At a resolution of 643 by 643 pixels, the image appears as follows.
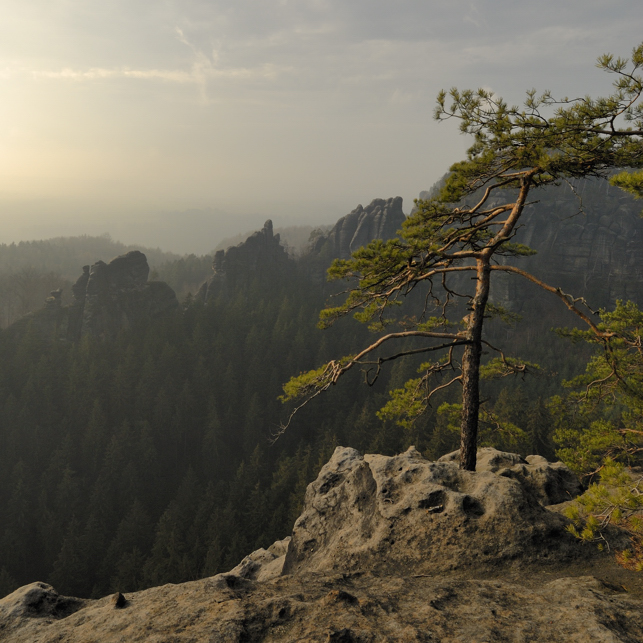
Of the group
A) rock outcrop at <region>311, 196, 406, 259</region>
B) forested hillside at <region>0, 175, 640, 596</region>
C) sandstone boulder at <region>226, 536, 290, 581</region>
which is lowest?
forested hillside at <region>0, 175, 640, 596</region>

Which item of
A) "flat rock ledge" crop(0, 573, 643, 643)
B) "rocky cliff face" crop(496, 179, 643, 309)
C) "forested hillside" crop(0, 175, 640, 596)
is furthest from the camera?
"rocky cliff face" crop(496, 179, 643, 309)

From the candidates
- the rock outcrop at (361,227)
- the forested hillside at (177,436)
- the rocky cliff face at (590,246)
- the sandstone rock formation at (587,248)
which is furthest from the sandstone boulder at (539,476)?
the rocky cliff face at (590,246)

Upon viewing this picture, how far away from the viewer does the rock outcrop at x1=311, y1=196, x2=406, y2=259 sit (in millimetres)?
100312

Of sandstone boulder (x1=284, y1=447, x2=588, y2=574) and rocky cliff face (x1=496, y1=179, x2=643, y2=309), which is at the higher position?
rocky cliff face (x1=496, y1=179, x2=643, y2=309)

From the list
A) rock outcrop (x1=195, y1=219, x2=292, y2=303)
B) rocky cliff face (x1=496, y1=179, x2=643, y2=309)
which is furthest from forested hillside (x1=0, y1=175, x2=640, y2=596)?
rocky cliff face (x1=496, y1=179, x2=643, y2=309)

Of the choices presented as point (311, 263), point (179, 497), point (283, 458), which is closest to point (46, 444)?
point (179, 497)

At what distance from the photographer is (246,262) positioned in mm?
91875

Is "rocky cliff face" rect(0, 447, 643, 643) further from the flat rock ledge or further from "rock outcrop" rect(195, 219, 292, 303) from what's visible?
"rock outcrop" rect(195, 219, 292, 303)

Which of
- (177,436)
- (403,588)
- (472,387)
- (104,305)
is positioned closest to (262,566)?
(403,588)

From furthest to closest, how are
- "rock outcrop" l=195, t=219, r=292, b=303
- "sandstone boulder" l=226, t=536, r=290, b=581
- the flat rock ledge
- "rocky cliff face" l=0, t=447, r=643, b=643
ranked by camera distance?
"rock outcrop" l=195, t=219, r=292, b=303 → "sandstone boulder" l=226, t=536, r=290, b=581 → "rocky cliff face" l=0, t=447, r=643, b=643 → the flat rock ledge

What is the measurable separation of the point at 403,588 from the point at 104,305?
236 ft

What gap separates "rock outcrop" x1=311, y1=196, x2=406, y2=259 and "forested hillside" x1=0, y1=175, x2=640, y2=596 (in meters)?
29.6

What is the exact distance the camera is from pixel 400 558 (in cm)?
697

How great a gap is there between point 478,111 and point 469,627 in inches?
304
